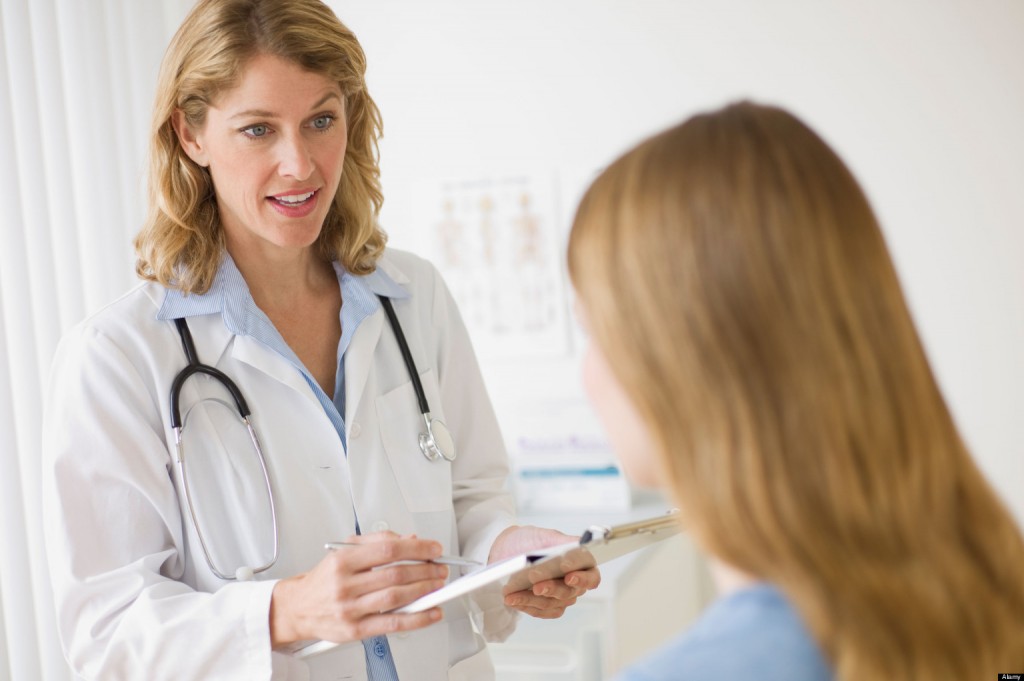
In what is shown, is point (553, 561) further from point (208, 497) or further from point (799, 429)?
point (799, 429)

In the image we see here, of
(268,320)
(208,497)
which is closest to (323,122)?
(268,320)

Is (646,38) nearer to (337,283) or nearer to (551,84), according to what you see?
(551,84)

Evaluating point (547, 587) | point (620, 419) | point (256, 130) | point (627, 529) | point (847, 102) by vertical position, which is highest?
point (847, 102)

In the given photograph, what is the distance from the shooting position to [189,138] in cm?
148

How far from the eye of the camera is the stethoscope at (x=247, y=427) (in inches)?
51.9

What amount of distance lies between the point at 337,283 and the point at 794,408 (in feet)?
3.39

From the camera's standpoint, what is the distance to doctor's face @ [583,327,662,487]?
34.4 inches

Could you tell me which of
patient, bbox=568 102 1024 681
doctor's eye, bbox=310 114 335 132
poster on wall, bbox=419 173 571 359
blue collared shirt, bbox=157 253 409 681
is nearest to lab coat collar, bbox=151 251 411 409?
blue collared shirt, bbox=157 253 409 681

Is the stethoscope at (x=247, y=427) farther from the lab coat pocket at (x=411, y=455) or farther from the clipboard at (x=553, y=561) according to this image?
the clipboard at (x=553, y=561)

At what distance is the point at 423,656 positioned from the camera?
143cm

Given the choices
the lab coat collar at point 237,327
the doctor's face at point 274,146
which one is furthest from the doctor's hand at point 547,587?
the doctor's face at point 274,146

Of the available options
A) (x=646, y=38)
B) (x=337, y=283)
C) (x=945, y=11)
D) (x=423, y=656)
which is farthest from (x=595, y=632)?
(x=945, y=11)

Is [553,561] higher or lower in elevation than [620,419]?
lower

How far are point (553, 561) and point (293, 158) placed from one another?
2.17ft
